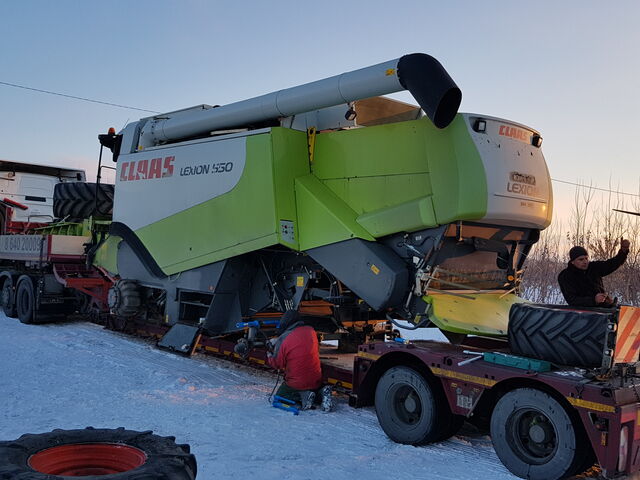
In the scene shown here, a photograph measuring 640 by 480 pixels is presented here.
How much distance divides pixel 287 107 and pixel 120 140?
13.6ft

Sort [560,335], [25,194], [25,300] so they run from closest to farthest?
[560,335] → [25,300] → [25,194]

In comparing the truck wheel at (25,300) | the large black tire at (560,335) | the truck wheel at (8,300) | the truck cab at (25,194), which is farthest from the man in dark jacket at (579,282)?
the truck cab at (25,194)

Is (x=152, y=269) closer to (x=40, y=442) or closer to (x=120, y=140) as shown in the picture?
(x=120, y=140)

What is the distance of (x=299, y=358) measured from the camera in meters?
6.36

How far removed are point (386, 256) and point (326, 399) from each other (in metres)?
1.63

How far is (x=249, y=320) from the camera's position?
8195mm

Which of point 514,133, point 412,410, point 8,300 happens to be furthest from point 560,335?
point 8,300

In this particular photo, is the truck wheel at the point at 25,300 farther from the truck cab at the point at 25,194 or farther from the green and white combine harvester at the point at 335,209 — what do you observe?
the green and white combine harvester at the point at 335,209

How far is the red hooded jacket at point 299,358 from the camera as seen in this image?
6.37 meters

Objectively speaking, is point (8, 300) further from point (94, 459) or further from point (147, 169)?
point (94, 459)

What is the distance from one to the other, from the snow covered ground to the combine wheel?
3.11ft

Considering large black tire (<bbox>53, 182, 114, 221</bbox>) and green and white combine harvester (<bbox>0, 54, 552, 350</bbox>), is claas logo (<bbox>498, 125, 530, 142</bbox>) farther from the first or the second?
large black tire (<bbox>53, 182, 114, 221</bbox>)

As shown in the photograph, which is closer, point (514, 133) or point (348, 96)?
point (514, 133)

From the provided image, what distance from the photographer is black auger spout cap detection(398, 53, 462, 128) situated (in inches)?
223
